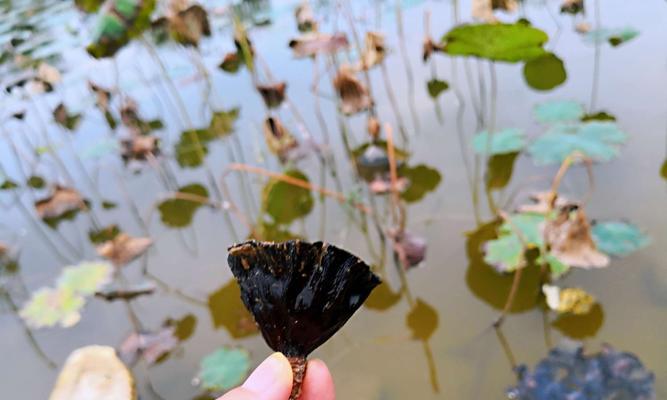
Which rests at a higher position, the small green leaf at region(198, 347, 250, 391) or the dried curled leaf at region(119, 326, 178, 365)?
the dried curled leaf at region(119, 326, 178, 365)

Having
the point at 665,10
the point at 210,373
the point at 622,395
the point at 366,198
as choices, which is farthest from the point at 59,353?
the point at 665,10

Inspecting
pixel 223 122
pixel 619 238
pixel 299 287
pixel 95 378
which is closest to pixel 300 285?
pixel 299 287

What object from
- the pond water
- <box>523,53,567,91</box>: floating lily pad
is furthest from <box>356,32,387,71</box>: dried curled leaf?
<box>523,53,567,91</box>: floating lily pad

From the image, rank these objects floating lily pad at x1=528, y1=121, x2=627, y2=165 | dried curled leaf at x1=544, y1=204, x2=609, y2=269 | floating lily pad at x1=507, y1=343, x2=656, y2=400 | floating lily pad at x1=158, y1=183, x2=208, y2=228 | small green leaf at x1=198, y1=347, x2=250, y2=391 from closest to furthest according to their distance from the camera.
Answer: floating lily pad at x1=507, y1=343, x2=656, y2=400, dried curled leaf at x1=544, y1=204, x2=609, y2=269, small green leaf at x1=198, y1=347, x2=250, y2=391, floating lily pad at x1=528, y1=121, x2=627, y2=165, floating lily pad at x1=158, y1=183, x2=208, y2=228

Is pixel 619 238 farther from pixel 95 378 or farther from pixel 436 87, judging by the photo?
pixel 95 378

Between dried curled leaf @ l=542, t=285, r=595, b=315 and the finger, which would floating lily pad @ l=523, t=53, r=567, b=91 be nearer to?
dried curled leaf @ l=542, t=285, r=595, b=315

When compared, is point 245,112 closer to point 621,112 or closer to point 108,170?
point 108,170
